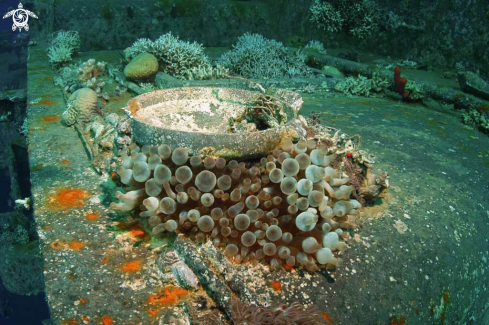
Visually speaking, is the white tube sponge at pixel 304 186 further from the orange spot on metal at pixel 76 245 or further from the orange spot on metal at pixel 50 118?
the orange spot on metal at pixel 50 118

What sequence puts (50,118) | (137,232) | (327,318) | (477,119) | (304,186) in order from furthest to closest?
(477,119)
(50,118)
(137,232)
(304,186)
(327,318)

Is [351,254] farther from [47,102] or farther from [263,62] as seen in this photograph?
[263,62]

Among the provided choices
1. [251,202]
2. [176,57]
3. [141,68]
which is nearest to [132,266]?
[251,202]

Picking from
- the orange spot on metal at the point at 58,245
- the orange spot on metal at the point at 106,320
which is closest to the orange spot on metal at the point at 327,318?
the orange spot on metal at the point at 106,320

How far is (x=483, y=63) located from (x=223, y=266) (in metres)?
7.27

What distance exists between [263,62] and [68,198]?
537 cm

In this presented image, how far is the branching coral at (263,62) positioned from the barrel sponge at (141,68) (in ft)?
5.10

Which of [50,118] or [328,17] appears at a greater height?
[328,17]

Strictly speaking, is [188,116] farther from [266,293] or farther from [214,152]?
[266,293]

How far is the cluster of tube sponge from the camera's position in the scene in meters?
2.15

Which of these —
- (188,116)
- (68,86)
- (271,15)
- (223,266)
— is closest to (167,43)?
(68,86)

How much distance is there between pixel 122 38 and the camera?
32.7 feet

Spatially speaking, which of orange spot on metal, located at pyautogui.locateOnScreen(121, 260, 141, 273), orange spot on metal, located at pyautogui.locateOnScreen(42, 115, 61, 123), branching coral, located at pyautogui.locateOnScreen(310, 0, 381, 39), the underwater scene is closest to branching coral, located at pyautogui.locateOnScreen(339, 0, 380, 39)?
branching coral, located at pyautogui.locateOnScreen(310, 0, 381, 39)

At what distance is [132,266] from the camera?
215cm
